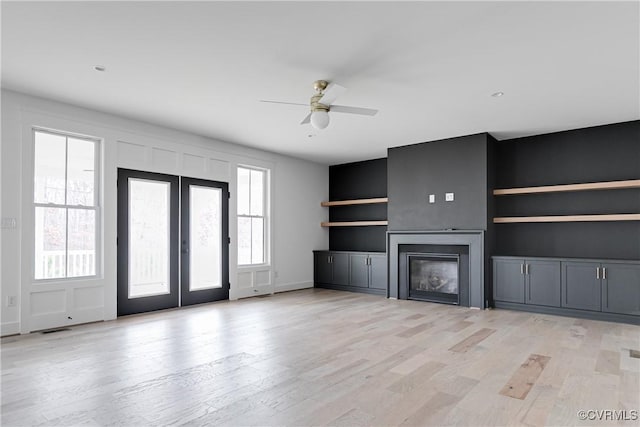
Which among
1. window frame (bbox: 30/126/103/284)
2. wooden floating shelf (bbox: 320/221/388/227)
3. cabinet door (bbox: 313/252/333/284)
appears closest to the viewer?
window frame (bbox: 30/126/103/284)

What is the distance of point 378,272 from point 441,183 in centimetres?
204

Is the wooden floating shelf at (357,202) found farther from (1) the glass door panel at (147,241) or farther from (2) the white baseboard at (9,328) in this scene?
(2) the white baseboard at (9,328)

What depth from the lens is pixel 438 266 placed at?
21.6 feet

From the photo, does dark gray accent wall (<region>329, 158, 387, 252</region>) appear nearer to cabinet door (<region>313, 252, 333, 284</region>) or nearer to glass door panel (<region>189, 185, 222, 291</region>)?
cabinet door (<region>313, 252, 333, 284</region>)

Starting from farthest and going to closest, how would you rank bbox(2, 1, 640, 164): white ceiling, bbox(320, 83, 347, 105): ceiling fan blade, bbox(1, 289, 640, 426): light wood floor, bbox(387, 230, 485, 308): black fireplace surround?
bbox(387, 230, 485, 308): black fireplace surround
bbox(320, 83, 347, 105): ceiling fan blade
bbox(2, 1, 640, 164): white ceiling
bbox(1, 289, 640, 426): light wood floor

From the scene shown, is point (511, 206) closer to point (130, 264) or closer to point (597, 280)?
point (597, 280)

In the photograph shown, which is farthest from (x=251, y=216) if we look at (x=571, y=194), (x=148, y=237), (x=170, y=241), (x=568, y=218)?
(x=571, y=194)

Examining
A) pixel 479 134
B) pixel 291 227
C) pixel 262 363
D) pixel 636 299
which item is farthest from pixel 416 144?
pixel 262 363

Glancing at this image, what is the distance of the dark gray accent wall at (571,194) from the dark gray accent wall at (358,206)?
2391mm

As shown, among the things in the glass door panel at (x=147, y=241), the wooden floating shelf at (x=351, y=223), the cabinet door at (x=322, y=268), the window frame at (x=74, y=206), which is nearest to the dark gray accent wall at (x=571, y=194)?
the wooden floating shelf at (x=351, y=223)

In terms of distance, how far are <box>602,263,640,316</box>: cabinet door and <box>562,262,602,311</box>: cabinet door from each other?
9 centimetres

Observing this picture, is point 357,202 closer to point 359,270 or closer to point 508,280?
point 359,270

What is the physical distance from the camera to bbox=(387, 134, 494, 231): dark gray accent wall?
6145 mm

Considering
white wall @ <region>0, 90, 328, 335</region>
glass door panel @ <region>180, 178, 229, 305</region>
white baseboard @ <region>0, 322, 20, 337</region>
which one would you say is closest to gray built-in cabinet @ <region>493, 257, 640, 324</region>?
white wall @ <region>0, 90, 328, 335</region>
